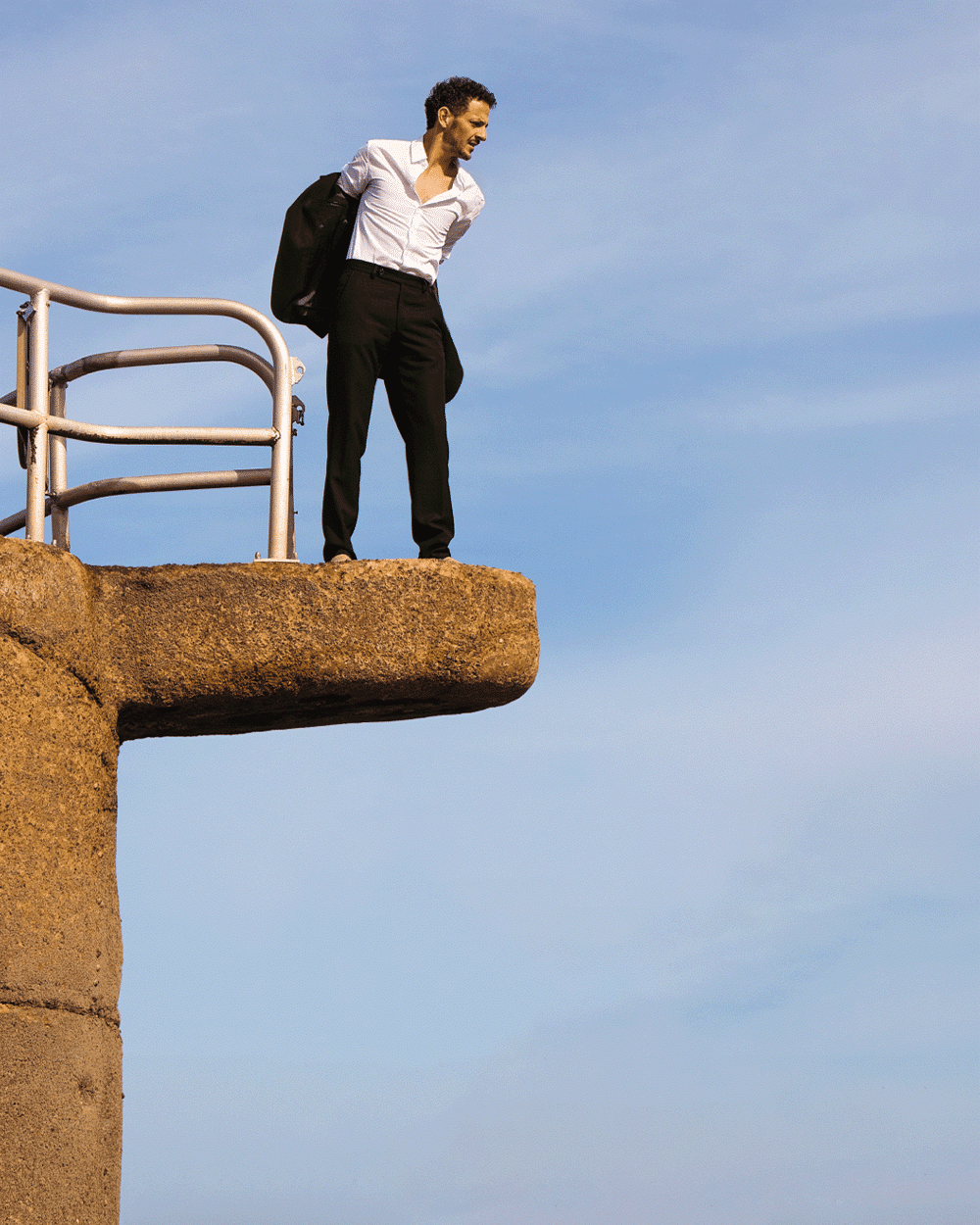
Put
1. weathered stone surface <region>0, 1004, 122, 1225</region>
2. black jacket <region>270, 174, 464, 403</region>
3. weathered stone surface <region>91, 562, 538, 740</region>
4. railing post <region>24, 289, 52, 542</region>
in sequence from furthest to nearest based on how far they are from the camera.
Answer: black jacket <region>270, 174, 464, 403</region>, railing post <region>24, 289, 52, 542</region>, weathered stone surface <region>91, 562, 538, 740</region>, weathered stone surface <region>0, 1004, 122, 1225</region>

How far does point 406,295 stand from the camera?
6051 millimetres

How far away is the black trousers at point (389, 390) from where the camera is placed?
5.96m

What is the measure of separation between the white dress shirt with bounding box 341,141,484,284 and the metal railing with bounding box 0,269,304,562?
56 cm

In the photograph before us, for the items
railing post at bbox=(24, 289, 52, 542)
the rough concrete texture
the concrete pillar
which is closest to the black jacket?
railing post at bbox=(24, 289, 52, 542)

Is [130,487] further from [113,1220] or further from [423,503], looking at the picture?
[113,1220]

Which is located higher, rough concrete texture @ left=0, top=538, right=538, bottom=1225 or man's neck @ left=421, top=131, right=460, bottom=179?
man's neck @ left=421, top=131, right=460, bottom=179

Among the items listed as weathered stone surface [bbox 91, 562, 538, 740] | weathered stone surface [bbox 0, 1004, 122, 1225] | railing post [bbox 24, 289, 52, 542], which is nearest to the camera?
weathered stone surface [bbox 0, 1004, 122, 1225]

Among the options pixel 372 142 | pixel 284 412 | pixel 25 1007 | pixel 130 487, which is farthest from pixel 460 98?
pixel 25 1007

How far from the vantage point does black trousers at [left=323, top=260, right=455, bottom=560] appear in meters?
5.96

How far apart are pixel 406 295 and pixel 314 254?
14.8 inches

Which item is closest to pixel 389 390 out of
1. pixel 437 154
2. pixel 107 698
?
pixel 437 154

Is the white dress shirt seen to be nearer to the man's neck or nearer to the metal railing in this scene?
the man's neck

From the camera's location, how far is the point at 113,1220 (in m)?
5.08

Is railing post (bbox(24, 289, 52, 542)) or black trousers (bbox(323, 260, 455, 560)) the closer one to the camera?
railing post (bbox(24, 289, 52, 542))
